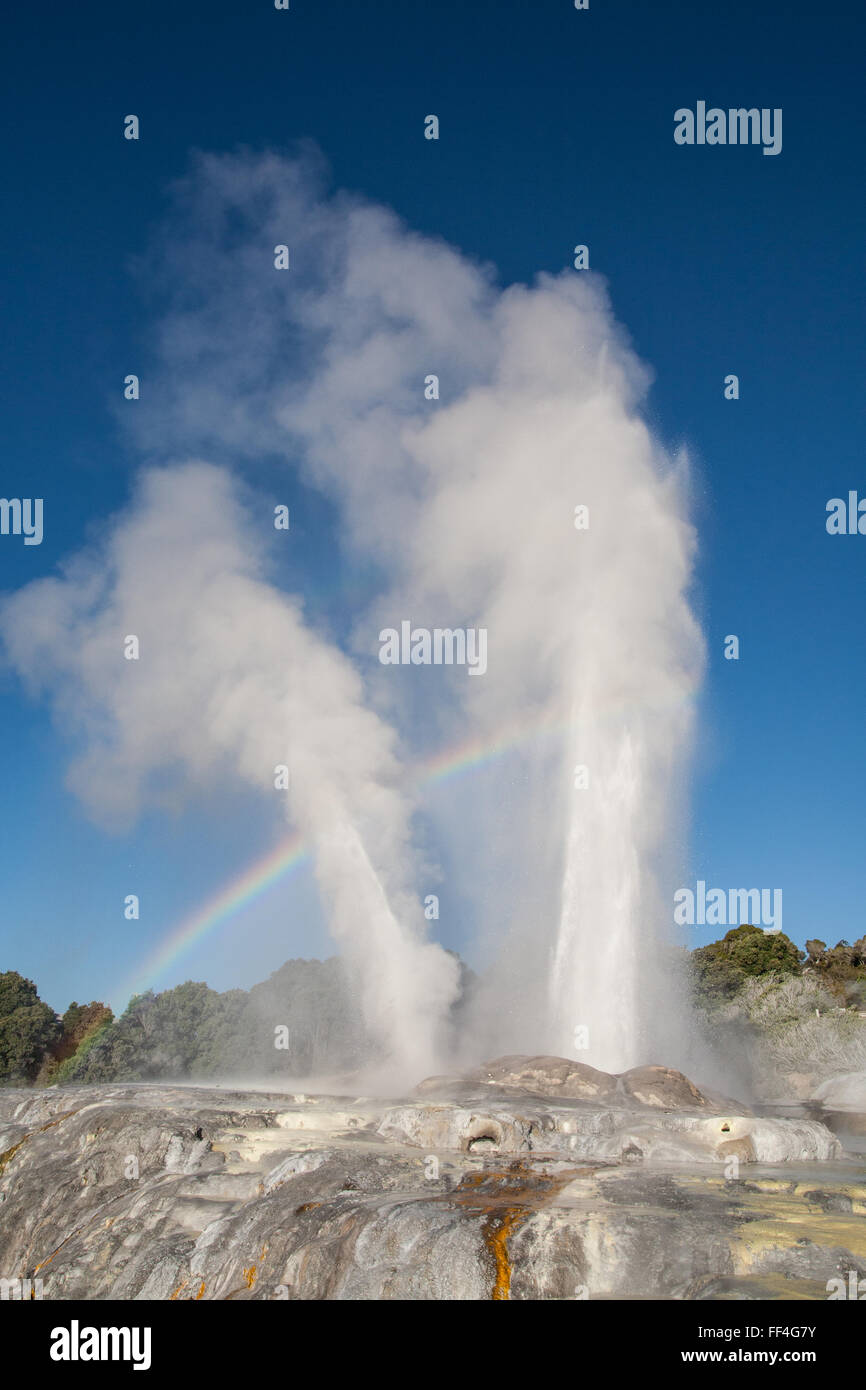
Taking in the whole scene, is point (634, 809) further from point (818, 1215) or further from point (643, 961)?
point (818, 1215)

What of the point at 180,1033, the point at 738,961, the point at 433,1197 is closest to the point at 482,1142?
the point at 433,1197

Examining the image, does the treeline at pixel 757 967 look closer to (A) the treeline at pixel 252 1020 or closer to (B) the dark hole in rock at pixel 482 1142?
(A) the treeline at pixel 252 1020

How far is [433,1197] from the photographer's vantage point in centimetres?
1342

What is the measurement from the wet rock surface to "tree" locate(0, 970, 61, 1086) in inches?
1528

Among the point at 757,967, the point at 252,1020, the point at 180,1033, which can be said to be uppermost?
the point at 757,967

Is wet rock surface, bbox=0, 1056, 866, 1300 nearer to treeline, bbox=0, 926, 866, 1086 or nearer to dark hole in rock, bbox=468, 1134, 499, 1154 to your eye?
dark hole in rock, bbox=468, 1134, 499, 1154

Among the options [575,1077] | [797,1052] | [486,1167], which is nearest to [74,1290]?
[486,1167]

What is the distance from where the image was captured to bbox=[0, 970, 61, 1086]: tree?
57.8m

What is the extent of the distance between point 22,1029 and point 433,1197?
53830 mm

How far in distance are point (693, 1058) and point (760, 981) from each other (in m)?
25.0

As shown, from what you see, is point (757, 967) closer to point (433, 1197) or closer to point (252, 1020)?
point (252, 1020)

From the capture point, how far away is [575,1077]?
24531mm

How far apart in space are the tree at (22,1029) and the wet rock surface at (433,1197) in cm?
3881

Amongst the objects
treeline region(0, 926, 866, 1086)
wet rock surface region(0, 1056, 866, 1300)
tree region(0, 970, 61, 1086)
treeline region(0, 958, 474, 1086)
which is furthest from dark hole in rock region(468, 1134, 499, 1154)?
tree region(0, 970, 61, 1086)
